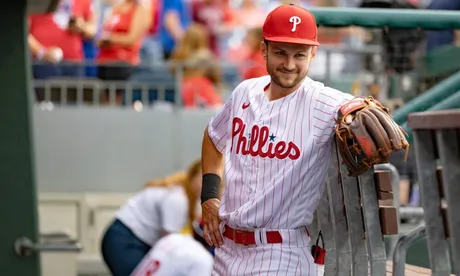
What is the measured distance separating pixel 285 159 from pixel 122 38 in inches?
328

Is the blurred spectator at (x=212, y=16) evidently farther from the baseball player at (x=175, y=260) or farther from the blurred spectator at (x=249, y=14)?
the baseball player at (x=175, y=260)

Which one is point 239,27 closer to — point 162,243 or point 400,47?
point 400,47

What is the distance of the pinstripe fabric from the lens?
14.7 feet

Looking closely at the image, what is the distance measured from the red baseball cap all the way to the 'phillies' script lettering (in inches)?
14.5

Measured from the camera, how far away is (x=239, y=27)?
1423cm

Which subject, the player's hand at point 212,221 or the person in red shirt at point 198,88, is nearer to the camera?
the player's hand at point 212,221

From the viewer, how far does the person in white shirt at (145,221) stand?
28.9ft

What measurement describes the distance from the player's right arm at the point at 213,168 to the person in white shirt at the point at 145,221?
373cm

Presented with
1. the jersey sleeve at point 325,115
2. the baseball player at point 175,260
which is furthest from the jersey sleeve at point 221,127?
→ the baseball player at point 175,260

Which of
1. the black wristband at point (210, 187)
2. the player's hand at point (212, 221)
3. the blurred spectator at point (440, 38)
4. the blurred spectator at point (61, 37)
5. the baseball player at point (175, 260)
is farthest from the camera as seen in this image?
the blurred spectator at point (61, 37)

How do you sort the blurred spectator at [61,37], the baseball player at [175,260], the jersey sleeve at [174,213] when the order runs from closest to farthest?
the baseball player at [175,260], the jersey sleeve at [174,213], the blurred spectator at [61,37]

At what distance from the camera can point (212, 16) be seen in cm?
1392

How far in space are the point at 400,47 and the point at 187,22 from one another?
15.5ft

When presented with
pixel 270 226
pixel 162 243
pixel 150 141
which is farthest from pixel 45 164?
pixel 270 226
